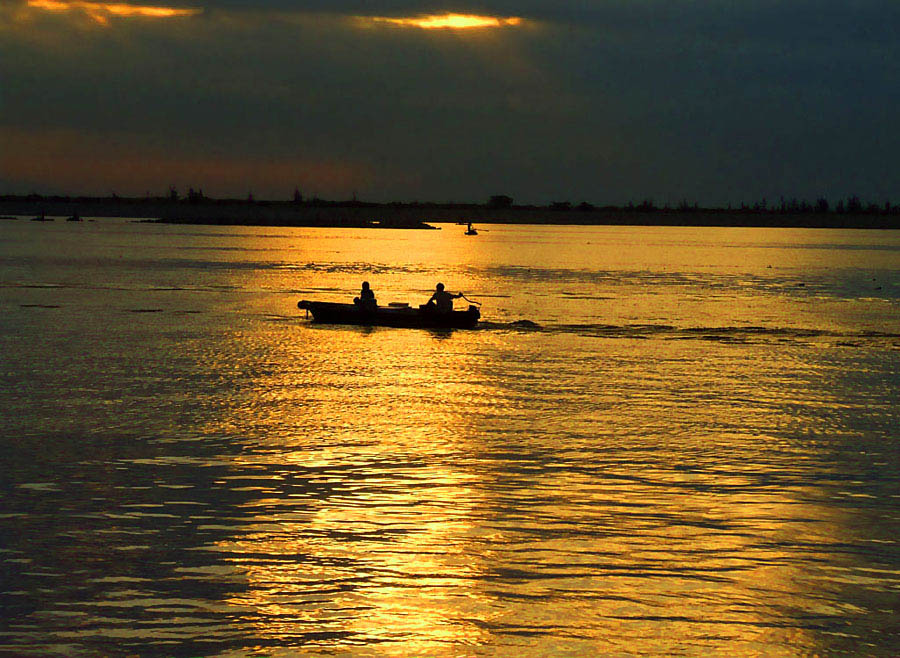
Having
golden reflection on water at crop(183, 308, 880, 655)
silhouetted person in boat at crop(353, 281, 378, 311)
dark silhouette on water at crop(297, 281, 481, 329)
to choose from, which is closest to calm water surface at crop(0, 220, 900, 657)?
golden reflection on water at crop(183, 308, 880, 655)

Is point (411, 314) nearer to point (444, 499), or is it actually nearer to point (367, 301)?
point (367, 301)

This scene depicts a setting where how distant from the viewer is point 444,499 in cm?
1461

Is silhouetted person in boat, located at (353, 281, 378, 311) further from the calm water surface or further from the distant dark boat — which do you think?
the calm water surface

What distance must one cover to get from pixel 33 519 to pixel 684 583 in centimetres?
782

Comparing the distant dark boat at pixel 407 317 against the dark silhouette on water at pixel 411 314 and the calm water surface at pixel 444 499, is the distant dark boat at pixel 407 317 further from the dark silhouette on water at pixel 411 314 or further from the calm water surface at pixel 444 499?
the calm water surface at pixel 444 499

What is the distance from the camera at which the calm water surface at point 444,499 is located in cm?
991

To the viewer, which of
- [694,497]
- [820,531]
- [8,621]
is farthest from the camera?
[694,497]

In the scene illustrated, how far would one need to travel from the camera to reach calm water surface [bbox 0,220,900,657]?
9.91 metres

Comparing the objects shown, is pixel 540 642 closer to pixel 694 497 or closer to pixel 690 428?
pixel 694 497

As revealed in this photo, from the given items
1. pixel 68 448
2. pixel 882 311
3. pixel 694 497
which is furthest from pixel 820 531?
pixel 882 311

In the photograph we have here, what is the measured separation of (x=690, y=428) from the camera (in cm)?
2077

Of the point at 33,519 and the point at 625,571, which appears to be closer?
the point at 625,571

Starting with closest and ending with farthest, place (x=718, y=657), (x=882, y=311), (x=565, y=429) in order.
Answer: (x=718, y=657), (x=565, y=429), (x=882, y=311)

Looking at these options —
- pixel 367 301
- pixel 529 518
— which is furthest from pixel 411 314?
pixel 529 518
